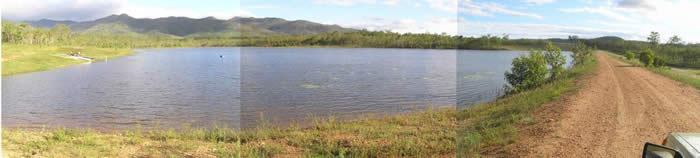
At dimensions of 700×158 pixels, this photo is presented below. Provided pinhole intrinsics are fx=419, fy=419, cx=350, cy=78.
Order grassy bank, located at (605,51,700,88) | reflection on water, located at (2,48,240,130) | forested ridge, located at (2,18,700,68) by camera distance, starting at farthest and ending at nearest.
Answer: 1. forested ridge, located at (2,18,700,68)
2. grassy bank, located at (605,51,700,88)
3. reflection on water, located at (2,48,240,130)

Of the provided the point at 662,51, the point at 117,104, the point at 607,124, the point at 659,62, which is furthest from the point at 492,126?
the point at 662,51

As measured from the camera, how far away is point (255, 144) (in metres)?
6.15

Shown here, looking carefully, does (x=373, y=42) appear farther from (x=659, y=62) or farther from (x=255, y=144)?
(x=255, y=144)

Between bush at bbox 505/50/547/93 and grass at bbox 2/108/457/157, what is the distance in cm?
901

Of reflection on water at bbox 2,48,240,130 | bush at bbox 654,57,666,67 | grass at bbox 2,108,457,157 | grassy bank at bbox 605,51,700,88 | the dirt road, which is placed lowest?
reflection on water at bbox 2,48,240,130

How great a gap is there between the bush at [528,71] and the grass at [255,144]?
29.5ft

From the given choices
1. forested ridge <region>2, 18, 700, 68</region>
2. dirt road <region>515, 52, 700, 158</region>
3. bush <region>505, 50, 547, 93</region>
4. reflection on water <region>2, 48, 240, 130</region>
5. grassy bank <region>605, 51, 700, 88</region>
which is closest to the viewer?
dirt road <region>515, 52, 700, 158</region>

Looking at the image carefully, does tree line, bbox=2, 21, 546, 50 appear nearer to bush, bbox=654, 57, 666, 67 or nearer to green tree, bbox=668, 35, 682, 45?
green tree, bbox=668, 35, 682, 45

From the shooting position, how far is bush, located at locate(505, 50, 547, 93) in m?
15.2

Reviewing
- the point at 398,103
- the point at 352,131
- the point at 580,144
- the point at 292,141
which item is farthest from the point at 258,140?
the point at 398,103

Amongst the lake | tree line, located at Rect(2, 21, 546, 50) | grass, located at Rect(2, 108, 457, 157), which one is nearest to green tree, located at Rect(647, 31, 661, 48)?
tree line, located at Rect(2, 21, 546, 50)

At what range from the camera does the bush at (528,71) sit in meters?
15.2

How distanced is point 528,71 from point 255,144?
1262 cm

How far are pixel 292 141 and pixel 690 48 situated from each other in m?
47.8
